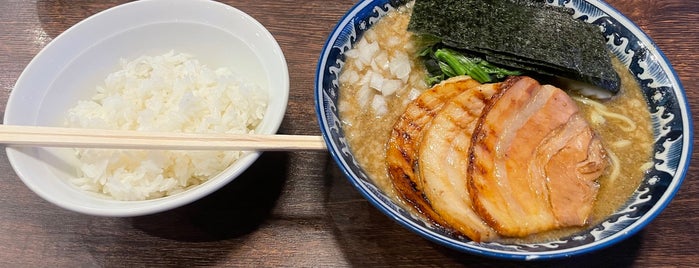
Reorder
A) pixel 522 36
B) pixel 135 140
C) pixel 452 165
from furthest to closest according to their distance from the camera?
pixel 522 36 → pixel 135 140 → pixel 452 165

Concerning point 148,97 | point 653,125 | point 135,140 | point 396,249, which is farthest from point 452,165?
point 148,97

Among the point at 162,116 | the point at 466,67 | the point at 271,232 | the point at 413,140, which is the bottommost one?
the point at 271,232

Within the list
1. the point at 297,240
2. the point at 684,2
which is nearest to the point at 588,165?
the point at 297,240

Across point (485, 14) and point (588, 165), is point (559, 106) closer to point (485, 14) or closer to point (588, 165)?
point (588, 165)

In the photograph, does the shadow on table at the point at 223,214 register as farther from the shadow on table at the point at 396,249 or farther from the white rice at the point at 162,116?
the shadow on table at the point at 396,249

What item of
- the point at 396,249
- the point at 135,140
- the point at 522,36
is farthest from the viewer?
the point at 522,36

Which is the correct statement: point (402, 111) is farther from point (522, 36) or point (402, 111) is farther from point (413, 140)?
point (522, 36)
